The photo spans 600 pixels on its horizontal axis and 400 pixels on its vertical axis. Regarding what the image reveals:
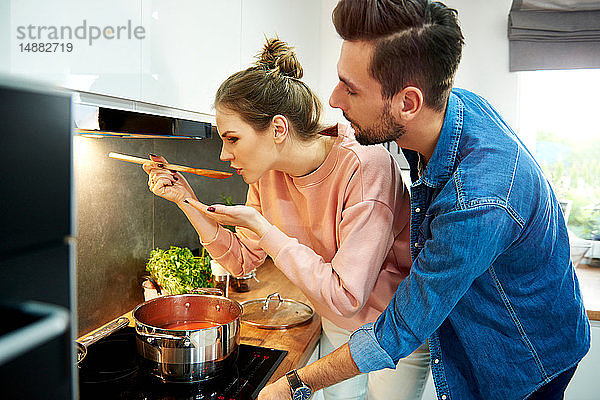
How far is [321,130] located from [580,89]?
184 centimetres

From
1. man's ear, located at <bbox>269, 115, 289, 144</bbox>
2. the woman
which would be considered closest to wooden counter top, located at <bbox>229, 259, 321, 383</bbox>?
the woman

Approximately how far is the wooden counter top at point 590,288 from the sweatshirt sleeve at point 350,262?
3.33ft

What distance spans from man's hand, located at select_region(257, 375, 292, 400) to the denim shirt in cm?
17

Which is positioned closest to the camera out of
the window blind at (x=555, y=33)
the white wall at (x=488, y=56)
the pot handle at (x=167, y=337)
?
the pot handle at (x=167, y=337)

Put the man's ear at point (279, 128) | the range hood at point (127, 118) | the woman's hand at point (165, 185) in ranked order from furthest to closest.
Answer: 1. the woman's hand at point (165, 185)
2. the man's ear at point (279, 128)
3. the range hood at point (127, 118)

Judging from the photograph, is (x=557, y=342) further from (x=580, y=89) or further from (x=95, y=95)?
(x=580, y=89)

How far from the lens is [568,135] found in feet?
A: 8.49

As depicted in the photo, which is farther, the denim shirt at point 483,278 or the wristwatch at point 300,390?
the wristwatch at point 300,390

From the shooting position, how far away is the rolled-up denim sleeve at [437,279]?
90 centimetres

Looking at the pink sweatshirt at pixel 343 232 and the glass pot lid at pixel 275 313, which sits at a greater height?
the pink sweatshirt at pixel 343 232

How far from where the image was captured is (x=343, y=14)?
100cm

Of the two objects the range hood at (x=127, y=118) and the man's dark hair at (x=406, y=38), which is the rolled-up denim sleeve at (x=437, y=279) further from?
the range hood at (x=127, y=118)

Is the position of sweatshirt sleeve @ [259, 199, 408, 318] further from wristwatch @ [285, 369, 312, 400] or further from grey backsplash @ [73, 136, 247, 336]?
grey backsplash @ [73, 136, 247, 336]

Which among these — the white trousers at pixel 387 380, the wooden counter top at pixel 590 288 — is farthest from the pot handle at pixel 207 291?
the wooden counter top at pixel 590 288
